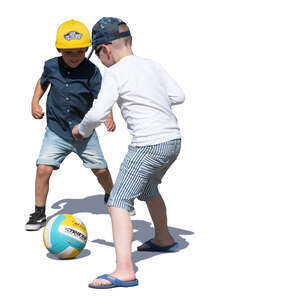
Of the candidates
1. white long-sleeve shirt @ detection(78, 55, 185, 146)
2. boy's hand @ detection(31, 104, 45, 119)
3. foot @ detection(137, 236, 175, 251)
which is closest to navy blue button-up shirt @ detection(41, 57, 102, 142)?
boy's hand @ detection(31, 104, 45, 119)

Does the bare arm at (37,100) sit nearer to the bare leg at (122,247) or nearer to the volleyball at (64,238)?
the volleyball at (64,238)

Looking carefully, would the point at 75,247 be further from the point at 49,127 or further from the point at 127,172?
the point at 49,127

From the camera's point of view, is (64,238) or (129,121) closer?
(129,121)

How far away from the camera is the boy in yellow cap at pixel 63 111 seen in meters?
8.48

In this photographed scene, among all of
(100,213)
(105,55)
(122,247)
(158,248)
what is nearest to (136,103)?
(105,55)

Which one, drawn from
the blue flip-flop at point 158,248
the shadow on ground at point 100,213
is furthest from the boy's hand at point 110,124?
the blue flip-flop at point 158,248

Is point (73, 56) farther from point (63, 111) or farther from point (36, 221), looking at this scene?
point (36, 221)

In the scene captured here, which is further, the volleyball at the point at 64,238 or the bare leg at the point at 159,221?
the bare leg at the point at 159,221

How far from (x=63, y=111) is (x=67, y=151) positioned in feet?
1.65

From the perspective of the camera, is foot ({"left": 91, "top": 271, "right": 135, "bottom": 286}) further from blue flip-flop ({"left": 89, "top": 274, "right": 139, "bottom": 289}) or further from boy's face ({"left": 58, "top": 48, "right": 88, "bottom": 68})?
boy's face ({"left": 58, "top": 48, "right": 88, "bottom": 68})

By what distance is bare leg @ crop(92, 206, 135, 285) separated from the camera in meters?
6.75

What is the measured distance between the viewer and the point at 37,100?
863cm

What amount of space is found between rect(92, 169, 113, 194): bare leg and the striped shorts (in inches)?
78.3

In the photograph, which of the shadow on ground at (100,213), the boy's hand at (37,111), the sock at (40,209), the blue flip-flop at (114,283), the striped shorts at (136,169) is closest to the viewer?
the blue flip-flop at (114,283)
